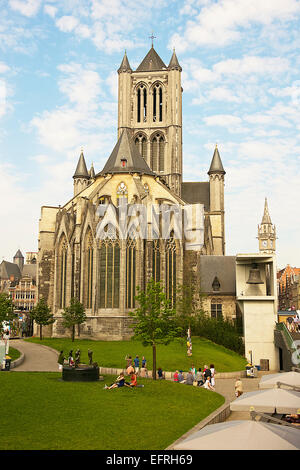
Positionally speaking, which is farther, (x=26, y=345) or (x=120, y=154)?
(x=120, y=154)

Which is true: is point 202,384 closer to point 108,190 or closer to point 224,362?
point 224,362

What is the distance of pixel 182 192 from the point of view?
230 ft

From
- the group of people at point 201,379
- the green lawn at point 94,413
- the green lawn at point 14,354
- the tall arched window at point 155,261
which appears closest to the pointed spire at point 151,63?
the tall arched window at point 155,261

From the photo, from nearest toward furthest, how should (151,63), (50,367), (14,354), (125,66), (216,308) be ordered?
(50,367) → (14,354) → (216,308) → (125,66) → (151,63)

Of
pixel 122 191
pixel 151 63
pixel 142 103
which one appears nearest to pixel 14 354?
pixel 122 191

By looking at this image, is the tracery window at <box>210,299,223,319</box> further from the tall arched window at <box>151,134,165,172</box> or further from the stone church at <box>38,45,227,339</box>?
the tall arched window at <box>151,134,165,172</box>

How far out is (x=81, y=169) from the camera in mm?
69125

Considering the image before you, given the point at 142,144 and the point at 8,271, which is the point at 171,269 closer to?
the point at 142,144

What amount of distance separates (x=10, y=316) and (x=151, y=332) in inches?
683

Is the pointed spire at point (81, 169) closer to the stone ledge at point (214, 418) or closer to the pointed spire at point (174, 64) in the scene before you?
the pointed spire at point (174, 64)

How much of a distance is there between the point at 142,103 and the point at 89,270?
Answer: 34.5 m

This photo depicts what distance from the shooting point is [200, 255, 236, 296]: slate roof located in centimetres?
4825

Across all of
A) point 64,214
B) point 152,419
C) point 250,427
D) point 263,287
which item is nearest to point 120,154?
point 64,214

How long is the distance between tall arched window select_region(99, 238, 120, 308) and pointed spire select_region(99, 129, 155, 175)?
968 cm
